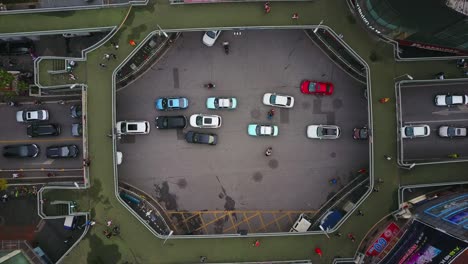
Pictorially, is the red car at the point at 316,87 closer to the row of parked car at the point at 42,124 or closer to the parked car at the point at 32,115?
the row of parked car at the point at 42,124

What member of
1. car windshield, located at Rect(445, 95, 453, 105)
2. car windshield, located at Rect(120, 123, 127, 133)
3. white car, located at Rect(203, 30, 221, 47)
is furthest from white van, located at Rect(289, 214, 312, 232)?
white car, located at Rect(203, 30, 221, 47)

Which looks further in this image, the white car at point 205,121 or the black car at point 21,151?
the black car at point 21,151

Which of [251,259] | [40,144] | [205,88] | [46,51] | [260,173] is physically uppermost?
[46,51]

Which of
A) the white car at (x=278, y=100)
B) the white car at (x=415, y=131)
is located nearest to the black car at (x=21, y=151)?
the white car at (x=278, y=100)

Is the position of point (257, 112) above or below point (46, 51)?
below

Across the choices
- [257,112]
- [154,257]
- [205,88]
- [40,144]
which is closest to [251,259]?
[154,257]

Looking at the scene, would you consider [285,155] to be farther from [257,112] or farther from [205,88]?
[205,88]

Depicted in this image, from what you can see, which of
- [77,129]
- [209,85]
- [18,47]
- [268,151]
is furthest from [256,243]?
[18,47]
